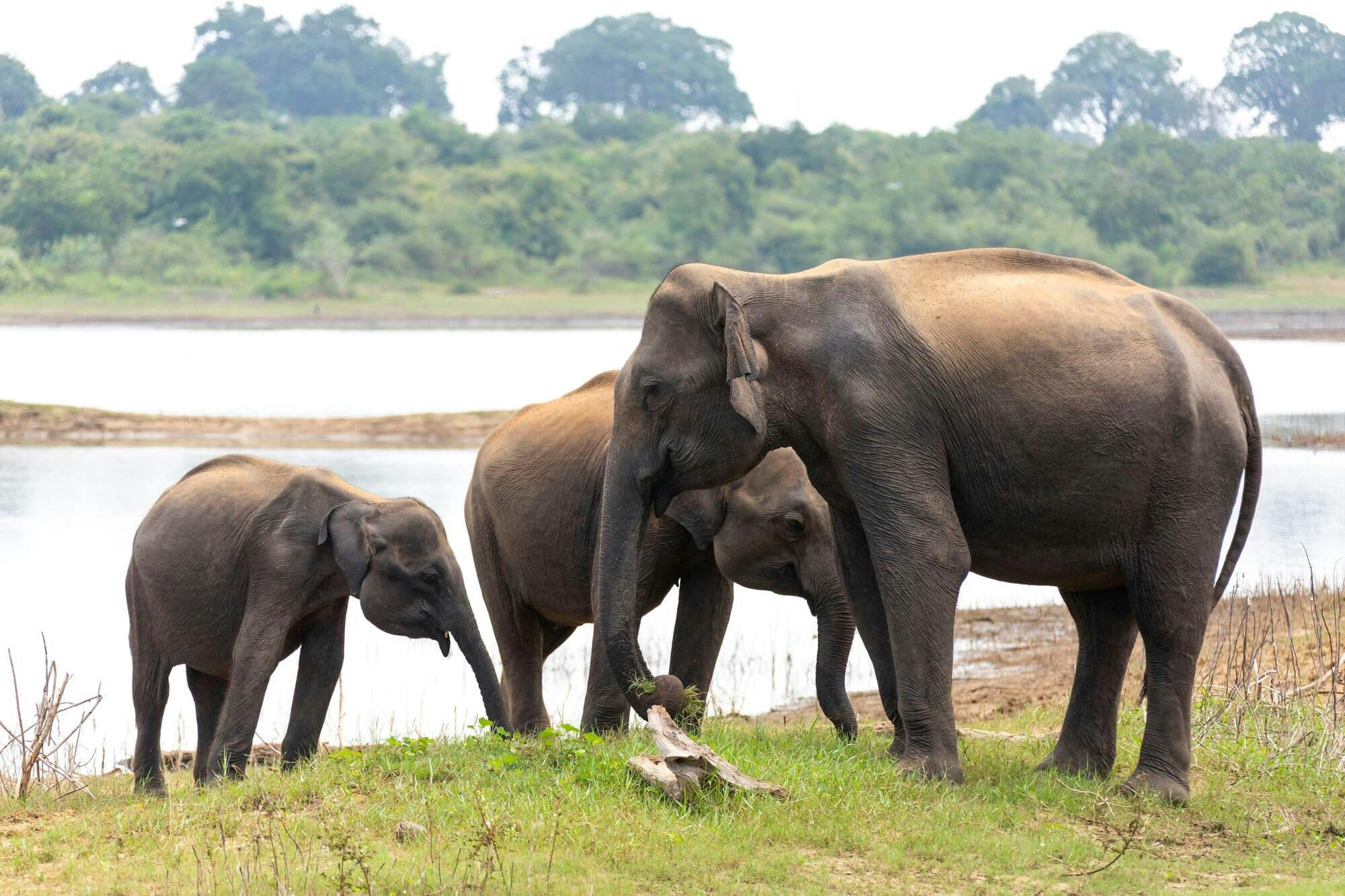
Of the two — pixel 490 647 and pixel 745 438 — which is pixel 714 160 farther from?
pixel 745 438

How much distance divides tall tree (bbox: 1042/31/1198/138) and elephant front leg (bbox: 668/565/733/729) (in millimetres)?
112591

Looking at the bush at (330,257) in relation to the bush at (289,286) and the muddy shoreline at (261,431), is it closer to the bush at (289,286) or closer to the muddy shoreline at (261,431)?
the bush at (289,286)

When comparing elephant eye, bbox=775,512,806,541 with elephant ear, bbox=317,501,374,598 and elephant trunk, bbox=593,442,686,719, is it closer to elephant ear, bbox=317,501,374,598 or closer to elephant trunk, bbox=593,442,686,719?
elephant trunk, bbox=593,442,686,719

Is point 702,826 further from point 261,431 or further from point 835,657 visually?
point 261,431

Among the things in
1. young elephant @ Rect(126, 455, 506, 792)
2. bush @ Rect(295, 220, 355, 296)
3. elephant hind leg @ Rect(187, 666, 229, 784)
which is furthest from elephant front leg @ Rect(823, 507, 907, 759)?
bush @ Rect(295, 220, 355, 296)

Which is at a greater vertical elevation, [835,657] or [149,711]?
[835,657]

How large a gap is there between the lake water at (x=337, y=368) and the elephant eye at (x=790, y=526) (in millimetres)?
25601

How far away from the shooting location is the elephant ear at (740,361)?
20.9 ft

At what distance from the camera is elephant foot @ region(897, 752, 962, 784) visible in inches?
261

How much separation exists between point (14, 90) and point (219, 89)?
451 inches

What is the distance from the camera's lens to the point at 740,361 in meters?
6.38

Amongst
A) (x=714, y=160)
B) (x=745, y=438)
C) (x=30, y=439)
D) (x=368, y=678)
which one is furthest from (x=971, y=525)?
(x=714, y=160)

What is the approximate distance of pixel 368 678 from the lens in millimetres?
13047

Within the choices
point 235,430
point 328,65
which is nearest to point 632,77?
point 328,65
